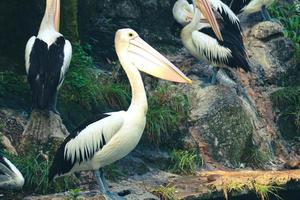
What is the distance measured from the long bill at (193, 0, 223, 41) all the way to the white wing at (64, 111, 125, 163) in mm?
3137

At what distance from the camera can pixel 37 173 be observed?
347 inches

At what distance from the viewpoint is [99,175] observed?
852cm

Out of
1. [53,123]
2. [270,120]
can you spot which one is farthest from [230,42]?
[53,123]

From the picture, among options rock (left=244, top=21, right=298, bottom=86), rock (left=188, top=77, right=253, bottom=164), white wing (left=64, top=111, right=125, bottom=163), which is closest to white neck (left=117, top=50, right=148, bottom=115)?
white wing (left=64, top=111, right=125, bottom=163)

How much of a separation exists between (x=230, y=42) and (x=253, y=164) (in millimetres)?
1620

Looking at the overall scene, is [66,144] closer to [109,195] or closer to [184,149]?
[109,195]

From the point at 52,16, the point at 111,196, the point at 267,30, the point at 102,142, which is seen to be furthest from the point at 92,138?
the point at 267,30

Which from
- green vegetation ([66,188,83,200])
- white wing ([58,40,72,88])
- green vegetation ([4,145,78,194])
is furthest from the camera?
white wing ([58,40,72,88])

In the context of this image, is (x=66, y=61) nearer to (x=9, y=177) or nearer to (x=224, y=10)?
Answer: (x=9, y=177)

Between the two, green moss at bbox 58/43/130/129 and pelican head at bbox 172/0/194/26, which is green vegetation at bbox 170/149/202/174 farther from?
pelican head at bbox 172/0/194/26

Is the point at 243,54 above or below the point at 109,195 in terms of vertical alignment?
above

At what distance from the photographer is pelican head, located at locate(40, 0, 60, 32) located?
9.98 meters

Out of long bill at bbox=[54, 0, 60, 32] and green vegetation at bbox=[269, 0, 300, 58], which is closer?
long bill at bbox=[54, 0, 60, 32]

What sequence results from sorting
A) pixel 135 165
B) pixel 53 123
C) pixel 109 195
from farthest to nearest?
pixel 135 165
pixel 53 123
pixel 109 195
